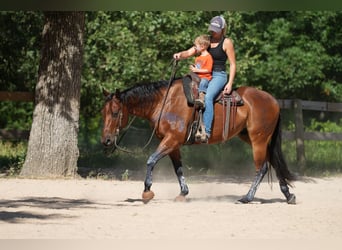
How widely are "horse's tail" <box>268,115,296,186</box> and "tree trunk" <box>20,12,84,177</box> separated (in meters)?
4.27

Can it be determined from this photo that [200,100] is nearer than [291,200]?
Yes

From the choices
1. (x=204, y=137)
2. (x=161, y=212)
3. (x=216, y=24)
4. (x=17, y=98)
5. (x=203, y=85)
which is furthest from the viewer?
(x=17, y=98)

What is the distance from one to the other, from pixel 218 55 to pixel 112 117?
158 centimetres

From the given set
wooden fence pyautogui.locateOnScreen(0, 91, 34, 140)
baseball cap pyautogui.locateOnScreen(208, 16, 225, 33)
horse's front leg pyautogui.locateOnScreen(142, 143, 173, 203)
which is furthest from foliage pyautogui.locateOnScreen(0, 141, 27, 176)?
baseball cap pyautogui.locateOnScreen(208, 16, 225, 33)

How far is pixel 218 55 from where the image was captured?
28.7ft

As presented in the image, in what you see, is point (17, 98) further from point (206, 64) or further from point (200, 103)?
point (206, 64)

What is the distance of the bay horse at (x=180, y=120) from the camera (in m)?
8.88

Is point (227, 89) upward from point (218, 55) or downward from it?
downward

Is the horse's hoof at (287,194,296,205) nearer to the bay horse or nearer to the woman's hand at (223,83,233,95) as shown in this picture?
the bay horse

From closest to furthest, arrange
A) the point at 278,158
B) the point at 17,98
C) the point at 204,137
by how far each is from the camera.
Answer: the point at 204,137, the point at 278,158, the point at 17,98

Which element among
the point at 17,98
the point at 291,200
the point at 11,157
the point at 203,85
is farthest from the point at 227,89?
the point at 11,157

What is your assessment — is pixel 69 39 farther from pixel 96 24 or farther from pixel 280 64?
pixel 280 64

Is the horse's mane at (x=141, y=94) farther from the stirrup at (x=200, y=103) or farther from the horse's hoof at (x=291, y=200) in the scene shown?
the horse's hoof at (x=291, y=200)

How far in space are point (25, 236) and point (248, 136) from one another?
4925 millimetres
